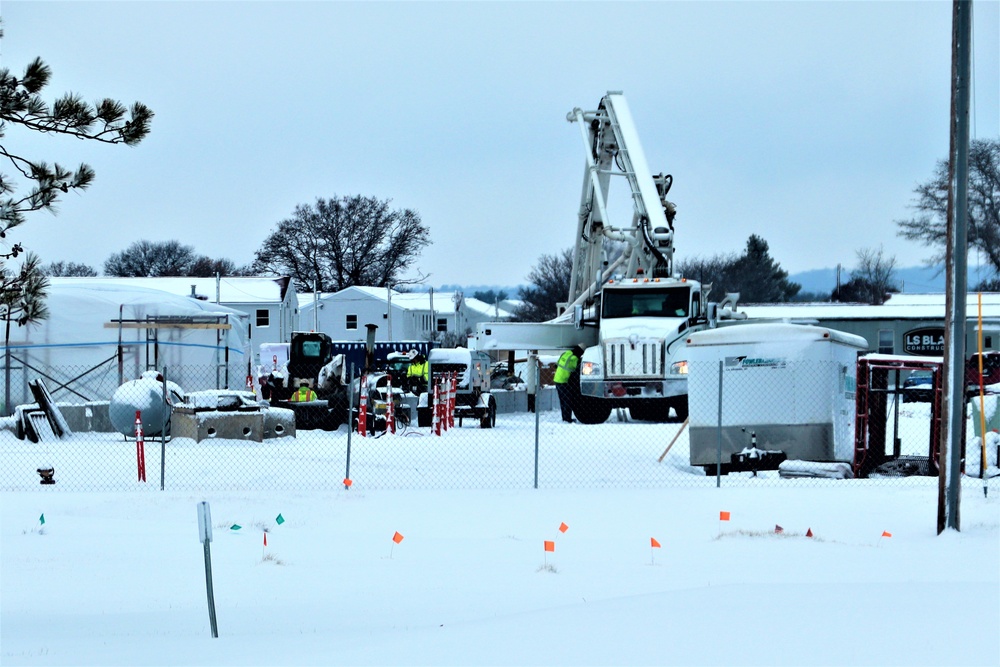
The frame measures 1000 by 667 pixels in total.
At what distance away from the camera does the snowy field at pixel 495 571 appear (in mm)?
7352

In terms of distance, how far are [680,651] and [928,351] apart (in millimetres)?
43457

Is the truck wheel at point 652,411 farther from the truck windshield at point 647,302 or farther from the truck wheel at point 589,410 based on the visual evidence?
the truck windshield at point 647,302

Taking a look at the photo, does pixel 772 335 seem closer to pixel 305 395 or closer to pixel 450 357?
pixel 305 395

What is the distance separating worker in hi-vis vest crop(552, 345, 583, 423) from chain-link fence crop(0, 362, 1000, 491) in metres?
3.44

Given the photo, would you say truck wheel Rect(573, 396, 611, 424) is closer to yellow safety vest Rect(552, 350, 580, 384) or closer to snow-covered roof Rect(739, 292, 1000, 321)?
yellow safety vest Rect(552, 350, 580, 384)

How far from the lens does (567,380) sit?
28.8 metres

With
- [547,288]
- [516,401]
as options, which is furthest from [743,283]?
[516,401]

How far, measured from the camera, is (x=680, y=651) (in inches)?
283

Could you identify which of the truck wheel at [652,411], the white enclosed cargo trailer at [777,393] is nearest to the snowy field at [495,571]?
the white enclosed cargo trailer at [777,393]

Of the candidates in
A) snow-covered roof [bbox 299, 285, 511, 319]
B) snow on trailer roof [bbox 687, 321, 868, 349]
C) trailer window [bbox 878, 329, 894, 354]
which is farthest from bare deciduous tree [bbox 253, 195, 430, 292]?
snow on trailer roof [bbox 687, 321, 868, 349]

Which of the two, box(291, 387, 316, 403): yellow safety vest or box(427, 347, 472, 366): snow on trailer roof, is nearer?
box(291, 387, 316, 403): yellow safety vest

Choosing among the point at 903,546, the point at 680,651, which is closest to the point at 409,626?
the point at 680,651

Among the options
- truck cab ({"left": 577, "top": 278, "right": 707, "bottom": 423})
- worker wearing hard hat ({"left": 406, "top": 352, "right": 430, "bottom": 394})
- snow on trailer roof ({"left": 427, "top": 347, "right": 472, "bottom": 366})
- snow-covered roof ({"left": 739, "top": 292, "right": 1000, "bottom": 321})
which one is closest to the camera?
truck cab ({"left": 577, "top": 278, "right": 707, "bottom": 423})

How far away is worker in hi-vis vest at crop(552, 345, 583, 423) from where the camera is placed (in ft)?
94.3
